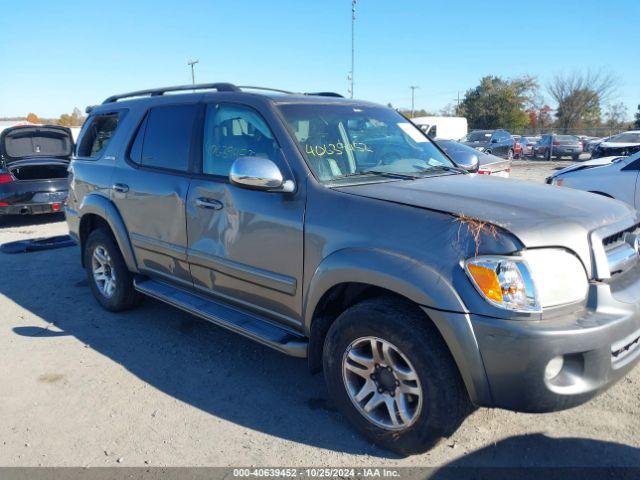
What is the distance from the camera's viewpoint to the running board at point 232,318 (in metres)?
3.22

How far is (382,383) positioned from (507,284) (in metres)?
0.90

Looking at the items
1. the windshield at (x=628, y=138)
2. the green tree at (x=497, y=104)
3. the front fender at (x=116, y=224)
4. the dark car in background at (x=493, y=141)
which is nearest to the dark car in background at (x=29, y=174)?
the front fender at (x=116, y=224)

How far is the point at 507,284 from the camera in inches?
92.4

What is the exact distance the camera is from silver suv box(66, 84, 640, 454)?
2.38 metres

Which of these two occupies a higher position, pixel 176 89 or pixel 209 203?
pixel 176 89

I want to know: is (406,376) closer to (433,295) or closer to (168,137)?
(433,295)

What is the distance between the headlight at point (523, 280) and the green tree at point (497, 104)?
57.1 metres

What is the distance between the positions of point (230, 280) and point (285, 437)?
1129 millimetres

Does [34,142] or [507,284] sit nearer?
[507,284]

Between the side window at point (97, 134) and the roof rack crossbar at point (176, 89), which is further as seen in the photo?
the side window at point (97, 134)

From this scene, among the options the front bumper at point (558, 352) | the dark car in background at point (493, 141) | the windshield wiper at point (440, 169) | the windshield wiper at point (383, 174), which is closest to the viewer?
the front bumper at point (558, 352)

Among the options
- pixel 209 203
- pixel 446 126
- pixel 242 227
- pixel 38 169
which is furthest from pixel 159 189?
pixel 446 126

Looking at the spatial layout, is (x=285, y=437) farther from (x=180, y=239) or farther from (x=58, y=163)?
(x=58, y=163)

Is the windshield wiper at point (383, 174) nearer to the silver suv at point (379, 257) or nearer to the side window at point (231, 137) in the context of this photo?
the silver suv at point (379, 257)
